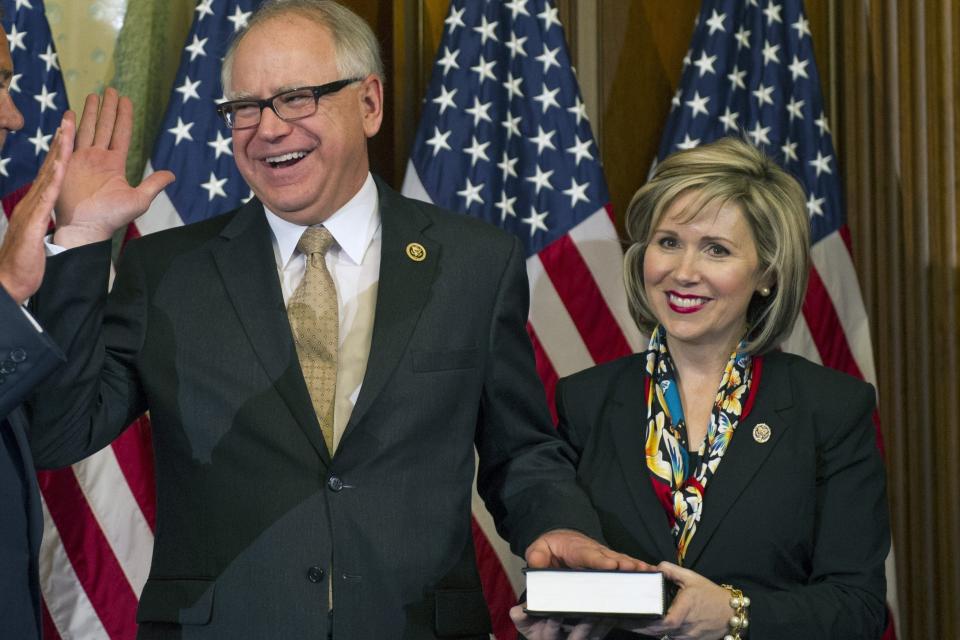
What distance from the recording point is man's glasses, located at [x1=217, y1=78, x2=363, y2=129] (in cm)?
222

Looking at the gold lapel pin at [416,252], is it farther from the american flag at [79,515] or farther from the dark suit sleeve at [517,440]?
the american flag at [79,515]

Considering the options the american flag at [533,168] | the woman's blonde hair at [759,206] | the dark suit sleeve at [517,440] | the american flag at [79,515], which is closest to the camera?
the dark suit sleeve at [517,440]

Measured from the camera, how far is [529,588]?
192cm

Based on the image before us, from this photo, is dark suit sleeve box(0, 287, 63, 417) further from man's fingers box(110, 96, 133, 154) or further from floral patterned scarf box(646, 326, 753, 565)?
floral patterned scarf box(646, 326, 753, 565)

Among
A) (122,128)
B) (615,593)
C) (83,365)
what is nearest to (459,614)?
(615,593)

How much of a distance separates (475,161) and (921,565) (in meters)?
1.81

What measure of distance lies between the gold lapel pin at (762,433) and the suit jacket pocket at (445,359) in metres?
0.57

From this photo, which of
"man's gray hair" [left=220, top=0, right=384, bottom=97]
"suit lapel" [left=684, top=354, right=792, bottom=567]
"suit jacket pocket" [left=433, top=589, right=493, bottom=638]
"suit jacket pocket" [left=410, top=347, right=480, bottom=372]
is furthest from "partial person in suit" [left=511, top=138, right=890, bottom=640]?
"man's gray hair" [left=220, top=0, right=384, bottom=97]

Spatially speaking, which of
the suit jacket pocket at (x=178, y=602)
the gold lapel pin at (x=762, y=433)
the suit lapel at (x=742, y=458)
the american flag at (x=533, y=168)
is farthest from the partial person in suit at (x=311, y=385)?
the american flag at (x=533, y=168)

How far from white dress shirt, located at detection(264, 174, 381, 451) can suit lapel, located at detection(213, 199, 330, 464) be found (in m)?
0.04

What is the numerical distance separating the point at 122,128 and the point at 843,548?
4.77ft

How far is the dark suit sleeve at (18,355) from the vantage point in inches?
62.9

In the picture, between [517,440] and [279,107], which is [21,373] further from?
[517,440]

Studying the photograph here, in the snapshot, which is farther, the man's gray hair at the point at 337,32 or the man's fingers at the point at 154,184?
the man's gray hair at the point at 337,32
